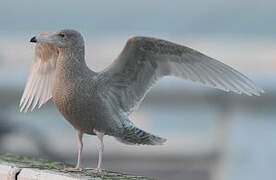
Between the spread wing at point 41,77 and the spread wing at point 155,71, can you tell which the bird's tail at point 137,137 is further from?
the spread wing at point 41,77

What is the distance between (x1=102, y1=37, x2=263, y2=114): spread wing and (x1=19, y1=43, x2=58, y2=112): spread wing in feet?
1.31

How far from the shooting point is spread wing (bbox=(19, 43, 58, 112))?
6234 millimetres

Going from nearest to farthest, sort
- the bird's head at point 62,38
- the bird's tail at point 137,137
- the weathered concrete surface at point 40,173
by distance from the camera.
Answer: the weathered concrete surface at point 40,173 < the bird's head at point 62,38 < the bird's tail at point 137,137

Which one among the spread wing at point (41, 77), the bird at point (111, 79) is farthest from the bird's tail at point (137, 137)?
the spread wing at point (41, 77)

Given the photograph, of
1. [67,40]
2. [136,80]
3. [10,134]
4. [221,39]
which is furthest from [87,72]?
[221,39]

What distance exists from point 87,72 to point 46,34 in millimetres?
326

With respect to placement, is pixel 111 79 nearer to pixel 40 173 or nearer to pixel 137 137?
pixel 137 137

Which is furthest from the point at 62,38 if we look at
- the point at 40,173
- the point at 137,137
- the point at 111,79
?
the point at 40,173

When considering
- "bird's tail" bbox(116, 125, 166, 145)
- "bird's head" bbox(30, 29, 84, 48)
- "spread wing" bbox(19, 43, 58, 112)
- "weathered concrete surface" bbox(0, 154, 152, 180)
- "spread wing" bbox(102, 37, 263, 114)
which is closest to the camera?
"weathered concrete surface" bbox(0, 154, 152, 180)

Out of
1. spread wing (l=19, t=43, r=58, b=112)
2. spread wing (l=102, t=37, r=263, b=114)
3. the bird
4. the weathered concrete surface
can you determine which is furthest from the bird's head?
the weathered concrete surface

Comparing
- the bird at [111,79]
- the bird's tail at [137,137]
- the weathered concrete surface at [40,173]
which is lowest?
the weathered concrete surface at [40,173]

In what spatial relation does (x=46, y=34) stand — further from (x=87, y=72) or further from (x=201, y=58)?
(x=201, y=58)

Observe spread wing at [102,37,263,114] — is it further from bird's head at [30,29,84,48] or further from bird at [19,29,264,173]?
bird's head at [30,29,84,48]

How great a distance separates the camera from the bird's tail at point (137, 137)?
19.6 feet
